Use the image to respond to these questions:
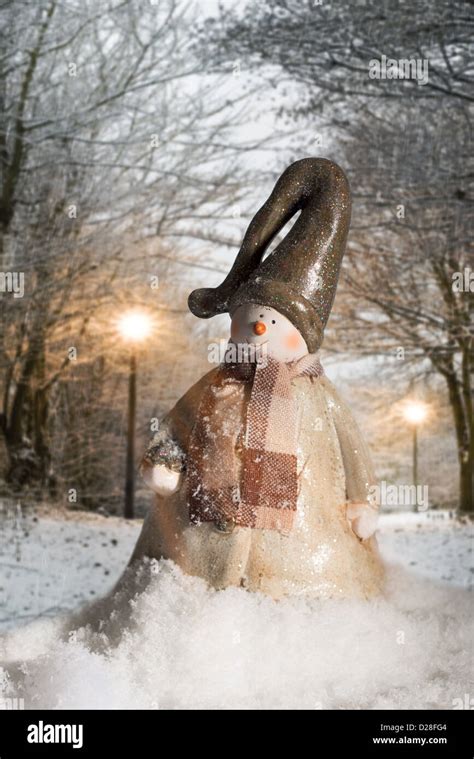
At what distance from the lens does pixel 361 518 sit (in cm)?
196

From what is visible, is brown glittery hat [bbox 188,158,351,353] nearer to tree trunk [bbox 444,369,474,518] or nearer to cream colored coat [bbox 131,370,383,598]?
cream colored coat [bbox 131,370,383,598]

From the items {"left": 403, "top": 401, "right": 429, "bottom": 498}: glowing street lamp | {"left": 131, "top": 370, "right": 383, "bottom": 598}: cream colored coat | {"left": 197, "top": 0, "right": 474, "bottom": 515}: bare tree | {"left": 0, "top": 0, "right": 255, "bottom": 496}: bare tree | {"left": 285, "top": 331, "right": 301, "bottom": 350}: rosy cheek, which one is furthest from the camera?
{"left": 403, "top": 401, "right": 429, "bottom": 498}: glowing street lamp

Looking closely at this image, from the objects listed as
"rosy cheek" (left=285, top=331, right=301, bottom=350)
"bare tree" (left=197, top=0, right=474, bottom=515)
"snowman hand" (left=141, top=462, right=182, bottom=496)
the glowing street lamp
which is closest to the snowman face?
"rosy cheek" (left=285, top=331, right=301, bottom=350)

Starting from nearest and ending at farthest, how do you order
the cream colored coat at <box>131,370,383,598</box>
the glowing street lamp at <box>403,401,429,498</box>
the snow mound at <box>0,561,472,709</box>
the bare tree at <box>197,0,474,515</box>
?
the snow mound at <box>0,561,472,709</box> < the cream colored coat at <box>131,370,383,598</box> < the bare tree at <box>197,0,474,515</box> < the glowing street lamp at <box>403,401,429,498</box>

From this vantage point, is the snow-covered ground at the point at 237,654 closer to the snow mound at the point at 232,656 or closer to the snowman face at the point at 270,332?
the snow mound at the point at 232,656

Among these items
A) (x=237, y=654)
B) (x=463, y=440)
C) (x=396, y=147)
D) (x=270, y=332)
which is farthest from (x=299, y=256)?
(x=463, y=440)

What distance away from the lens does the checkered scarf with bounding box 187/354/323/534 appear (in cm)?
184

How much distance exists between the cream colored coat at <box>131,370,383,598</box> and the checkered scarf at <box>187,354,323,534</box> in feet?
0.13

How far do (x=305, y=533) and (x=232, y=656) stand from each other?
33cm

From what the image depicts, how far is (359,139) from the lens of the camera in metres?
4.96

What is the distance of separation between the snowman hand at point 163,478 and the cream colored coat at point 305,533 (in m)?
0.02

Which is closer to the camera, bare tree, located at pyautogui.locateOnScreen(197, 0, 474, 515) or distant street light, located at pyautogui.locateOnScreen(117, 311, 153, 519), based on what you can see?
bare tree, located at pyautogui.locateOnScreen(197, 0, 474, 515)
